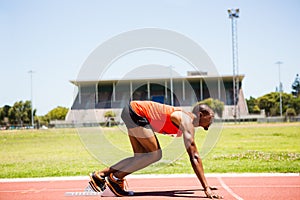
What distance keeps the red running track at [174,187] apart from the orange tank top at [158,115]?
4.09ft

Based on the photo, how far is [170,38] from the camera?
1365cm

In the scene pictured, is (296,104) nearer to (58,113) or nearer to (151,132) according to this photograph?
(58,113)

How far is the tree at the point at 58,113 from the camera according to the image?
99.4m

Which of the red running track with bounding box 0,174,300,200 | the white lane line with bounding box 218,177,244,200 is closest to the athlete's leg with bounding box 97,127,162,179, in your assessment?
the red running track with bounding box 0,174,300,200

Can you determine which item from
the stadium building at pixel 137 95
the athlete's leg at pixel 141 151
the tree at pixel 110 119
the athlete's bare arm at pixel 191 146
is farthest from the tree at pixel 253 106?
the athlete's bare arm at pixel 191 146

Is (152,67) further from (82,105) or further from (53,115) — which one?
(53,115)

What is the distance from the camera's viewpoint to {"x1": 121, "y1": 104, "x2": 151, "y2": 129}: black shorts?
739 centimetres

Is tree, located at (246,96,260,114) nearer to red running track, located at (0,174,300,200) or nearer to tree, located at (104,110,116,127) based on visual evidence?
tree, located at (104,110,116,127)

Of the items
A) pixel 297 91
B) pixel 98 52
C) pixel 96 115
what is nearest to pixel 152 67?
pixel 98 52

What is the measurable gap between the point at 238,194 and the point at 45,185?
14.7 ft

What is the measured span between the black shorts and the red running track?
133cm

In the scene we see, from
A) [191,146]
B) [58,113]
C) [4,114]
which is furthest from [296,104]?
[191,146]

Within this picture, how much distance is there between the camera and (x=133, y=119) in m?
7.49

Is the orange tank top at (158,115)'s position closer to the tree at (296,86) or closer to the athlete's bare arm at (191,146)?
the athlete's bare arm at (191,146)
